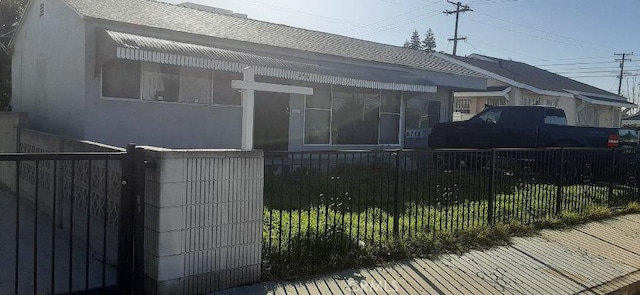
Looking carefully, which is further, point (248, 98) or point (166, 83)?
point (166, 83)

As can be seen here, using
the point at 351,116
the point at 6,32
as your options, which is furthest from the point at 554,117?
the point at 6,32

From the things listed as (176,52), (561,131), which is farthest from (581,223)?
(176,52)

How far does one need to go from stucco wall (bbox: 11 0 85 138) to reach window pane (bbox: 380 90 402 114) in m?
8.38

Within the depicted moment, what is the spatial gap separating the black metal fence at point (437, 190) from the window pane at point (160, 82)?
3.83m

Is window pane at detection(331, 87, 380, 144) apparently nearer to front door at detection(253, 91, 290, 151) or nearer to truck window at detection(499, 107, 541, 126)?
front door at detection(253, 91, 290, 151)

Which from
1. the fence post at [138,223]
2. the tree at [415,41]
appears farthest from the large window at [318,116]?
the tree at [415,41]

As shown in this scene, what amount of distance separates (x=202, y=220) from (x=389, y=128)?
11557 millimetres

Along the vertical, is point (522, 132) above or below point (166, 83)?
below

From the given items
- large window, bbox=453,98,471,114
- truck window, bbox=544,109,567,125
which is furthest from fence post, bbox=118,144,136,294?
large window, bbox=453,98,471,114

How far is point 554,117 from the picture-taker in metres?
13.5

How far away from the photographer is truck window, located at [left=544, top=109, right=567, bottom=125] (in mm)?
13242

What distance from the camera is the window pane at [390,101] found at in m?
14.8

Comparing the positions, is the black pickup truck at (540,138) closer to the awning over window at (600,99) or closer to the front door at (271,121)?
the front door at (271,121)

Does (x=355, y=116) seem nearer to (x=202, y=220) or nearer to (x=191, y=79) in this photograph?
(x=191, y=79)
